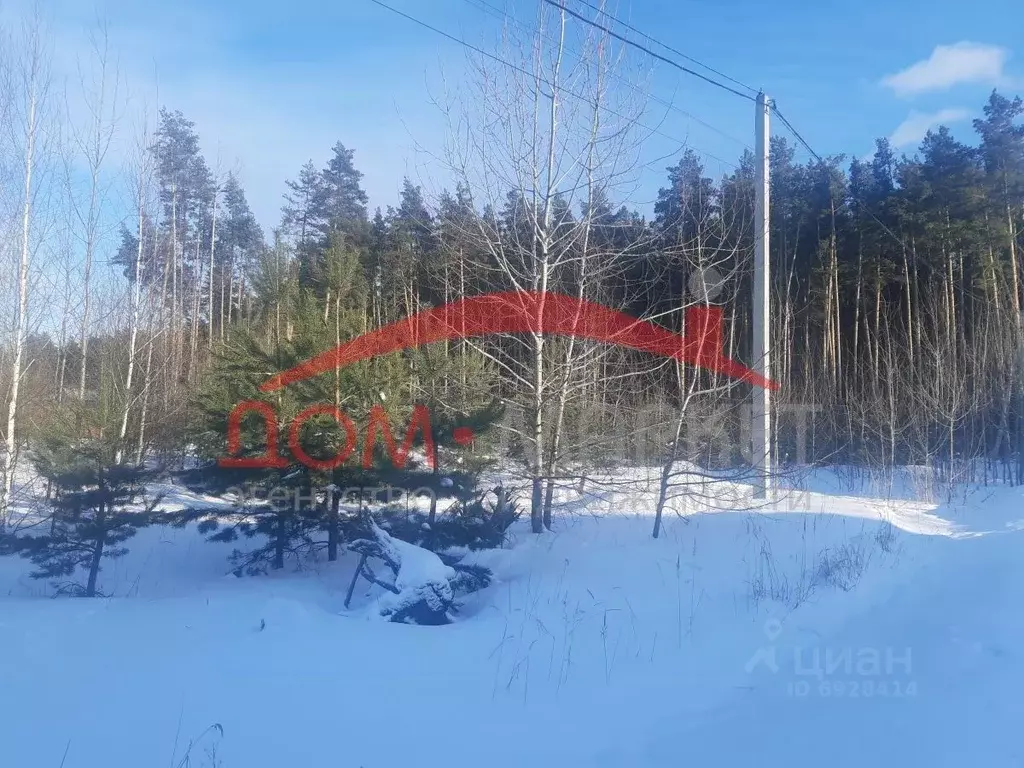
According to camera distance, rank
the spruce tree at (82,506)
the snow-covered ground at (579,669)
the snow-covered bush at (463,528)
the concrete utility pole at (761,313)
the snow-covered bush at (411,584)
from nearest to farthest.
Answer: the snow-covered ground at (579,669) → the snow-covered bush at (411,584) → the snow-covered bush at (463,528) → the spruce tree at (82,506) → the concrete utility pole at (761,313)

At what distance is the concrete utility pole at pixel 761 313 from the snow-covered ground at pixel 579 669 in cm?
177

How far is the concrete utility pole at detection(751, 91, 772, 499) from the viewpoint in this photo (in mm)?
8391

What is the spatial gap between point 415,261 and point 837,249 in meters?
14.1

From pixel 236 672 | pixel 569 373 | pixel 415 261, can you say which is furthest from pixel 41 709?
pixel 415 261

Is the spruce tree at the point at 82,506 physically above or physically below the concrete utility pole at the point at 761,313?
below

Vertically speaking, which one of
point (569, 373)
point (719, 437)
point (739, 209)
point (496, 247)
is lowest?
point (719, 437)

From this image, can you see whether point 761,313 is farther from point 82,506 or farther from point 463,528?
point 82,506

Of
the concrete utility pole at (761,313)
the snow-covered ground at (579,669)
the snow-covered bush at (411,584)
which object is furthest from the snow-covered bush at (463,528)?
the concrete utility pole at (761,313)

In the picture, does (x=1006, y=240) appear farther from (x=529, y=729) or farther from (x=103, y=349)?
(x=103, y=349)

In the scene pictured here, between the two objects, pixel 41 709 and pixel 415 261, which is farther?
pixel 415 261

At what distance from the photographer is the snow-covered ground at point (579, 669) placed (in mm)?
3172

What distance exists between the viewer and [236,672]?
397 centimetres

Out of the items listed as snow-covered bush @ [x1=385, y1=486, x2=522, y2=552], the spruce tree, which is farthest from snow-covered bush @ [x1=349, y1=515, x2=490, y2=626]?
the spruce tree

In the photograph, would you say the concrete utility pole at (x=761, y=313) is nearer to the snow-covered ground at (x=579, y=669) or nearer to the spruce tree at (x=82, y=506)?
the snow-covered ground at (x=579, y=669)
